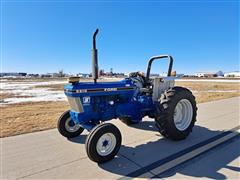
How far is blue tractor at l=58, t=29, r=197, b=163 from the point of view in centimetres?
314

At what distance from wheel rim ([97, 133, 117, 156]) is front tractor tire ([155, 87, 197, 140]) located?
1177 millimetres

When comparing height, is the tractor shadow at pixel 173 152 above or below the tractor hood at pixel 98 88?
below

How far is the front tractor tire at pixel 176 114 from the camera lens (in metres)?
3.81

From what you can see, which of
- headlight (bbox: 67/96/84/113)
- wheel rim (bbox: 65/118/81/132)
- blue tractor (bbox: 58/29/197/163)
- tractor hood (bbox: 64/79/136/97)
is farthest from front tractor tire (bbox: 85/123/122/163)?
wheel rim (bbox: 65/118/81/132)

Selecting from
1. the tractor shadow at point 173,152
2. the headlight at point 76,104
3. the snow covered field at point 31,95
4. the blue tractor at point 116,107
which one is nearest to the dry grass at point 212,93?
the blue tractor at point 116,107

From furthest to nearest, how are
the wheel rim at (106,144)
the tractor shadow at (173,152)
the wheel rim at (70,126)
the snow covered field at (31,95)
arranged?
the snow covered field at (31,95)
the wheel rim at (70,126)
the wheel rim at (106,144)
the tractor shadow at (173,152)

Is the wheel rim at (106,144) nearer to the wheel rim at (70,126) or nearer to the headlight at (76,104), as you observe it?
the headlight at (76,104)

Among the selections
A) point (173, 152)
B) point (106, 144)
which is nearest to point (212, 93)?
point (173, 152)

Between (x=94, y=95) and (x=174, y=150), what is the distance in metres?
1.86

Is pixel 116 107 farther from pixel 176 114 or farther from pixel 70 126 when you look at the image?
pixel 176 114

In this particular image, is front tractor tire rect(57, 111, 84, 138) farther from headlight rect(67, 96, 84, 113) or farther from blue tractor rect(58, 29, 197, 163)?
headlight rect(67, 96, 84, 113)

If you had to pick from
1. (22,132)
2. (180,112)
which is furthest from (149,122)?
(22,132)

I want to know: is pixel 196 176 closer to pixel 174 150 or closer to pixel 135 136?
pixel 174 150

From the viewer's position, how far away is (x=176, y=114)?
4.45m
